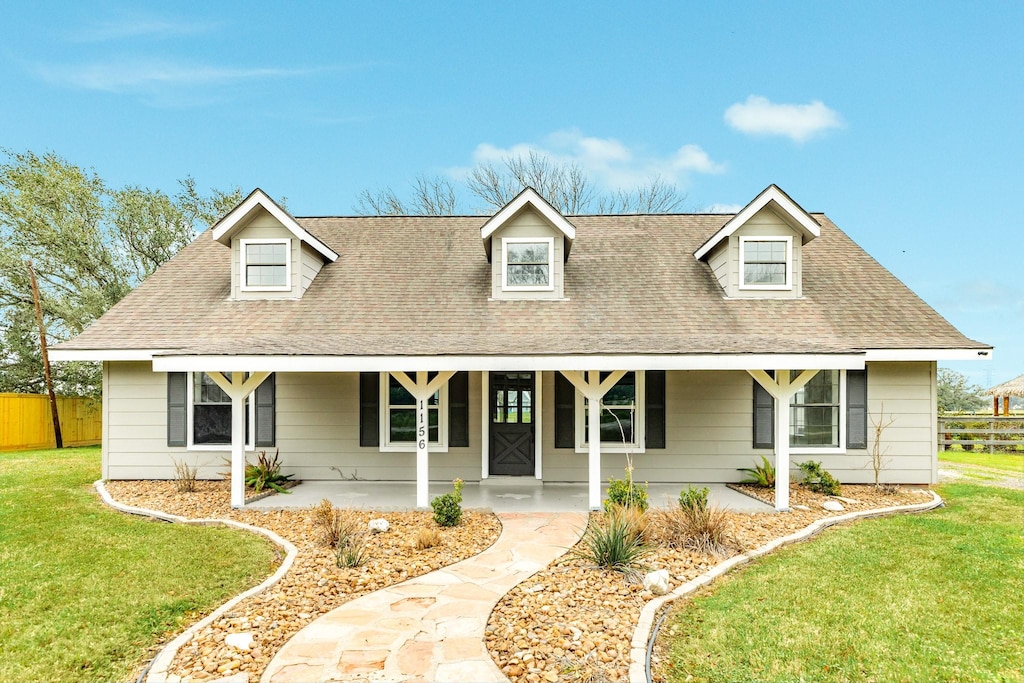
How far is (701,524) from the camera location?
19.8 ft

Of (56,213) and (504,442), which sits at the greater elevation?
(56,213)

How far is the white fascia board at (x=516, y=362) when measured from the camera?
7430 millimetres

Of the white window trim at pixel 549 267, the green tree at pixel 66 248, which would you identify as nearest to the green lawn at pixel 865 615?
the white window trim at pixel 549 267

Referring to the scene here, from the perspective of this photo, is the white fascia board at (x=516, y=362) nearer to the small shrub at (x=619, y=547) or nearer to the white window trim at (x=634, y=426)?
the white window trim at (x=634, y=426)

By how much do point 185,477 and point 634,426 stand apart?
8114mm

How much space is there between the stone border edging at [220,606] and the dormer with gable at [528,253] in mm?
5775

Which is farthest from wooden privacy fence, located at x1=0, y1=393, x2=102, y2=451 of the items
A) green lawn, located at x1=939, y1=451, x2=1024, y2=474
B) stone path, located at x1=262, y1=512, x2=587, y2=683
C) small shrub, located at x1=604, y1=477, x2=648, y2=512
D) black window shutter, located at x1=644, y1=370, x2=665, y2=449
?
green lawn, located at x1=939, y1=451, x2=1024, y2=474

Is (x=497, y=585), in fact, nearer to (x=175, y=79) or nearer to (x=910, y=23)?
(x=910, y=23)

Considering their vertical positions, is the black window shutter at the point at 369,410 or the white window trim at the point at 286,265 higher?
the white window trim at the point at 286,265

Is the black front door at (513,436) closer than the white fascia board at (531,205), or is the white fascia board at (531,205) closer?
the black front door at (513,436)

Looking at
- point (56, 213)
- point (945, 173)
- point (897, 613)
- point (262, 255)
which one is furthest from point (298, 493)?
point (945, 173)

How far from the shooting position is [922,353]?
8945 millimetres

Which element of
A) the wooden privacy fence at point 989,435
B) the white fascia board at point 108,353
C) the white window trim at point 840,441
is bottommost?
the wooden privacy fence at point 989,435

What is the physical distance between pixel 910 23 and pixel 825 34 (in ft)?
6.09
